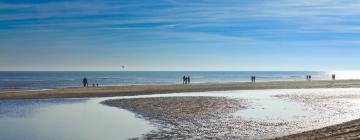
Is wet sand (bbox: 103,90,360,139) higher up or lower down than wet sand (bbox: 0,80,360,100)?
lower down

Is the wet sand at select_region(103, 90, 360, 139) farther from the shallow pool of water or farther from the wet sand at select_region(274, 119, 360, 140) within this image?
the shallow pool of water

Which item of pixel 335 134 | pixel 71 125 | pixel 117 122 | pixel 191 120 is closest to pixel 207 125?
pixel 191 120

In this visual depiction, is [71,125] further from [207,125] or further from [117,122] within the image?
[207,125]

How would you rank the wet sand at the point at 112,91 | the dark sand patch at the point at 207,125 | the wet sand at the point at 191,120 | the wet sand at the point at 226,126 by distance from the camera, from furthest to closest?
1. the wet sand at the point at 112,91
2. the wet sand at the point at 191,120
3. the dark sand patch at the point at 207,125
4. the wet sand at the point at 226,126

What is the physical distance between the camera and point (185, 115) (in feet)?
97.1

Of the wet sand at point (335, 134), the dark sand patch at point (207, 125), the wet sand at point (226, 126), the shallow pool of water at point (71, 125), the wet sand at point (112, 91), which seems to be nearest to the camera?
the wet sand at point (335, 134)

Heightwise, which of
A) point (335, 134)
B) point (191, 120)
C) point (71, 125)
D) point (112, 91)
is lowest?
point (71, 125)

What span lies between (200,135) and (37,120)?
478 inches

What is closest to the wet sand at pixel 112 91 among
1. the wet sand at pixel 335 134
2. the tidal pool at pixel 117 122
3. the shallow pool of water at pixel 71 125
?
the tidal pool at pixel 117 122

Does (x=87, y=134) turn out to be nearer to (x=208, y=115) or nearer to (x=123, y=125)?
(x=123, y=125)

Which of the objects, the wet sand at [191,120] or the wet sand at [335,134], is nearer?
the wet sand at [335,134]

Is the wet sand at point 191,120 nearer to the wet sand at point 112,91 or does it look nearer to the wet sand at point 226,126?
the wet sand at point 226,126

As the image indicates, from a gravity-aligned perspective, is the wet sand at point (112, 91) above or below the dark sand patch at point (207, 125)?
above

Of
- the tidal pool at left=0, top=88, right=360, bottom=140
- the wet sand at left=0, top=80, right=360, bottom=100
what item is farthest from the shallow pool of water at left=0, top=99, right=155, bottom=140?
the wet sand at left=0, top=80, right=360, bottom=100
